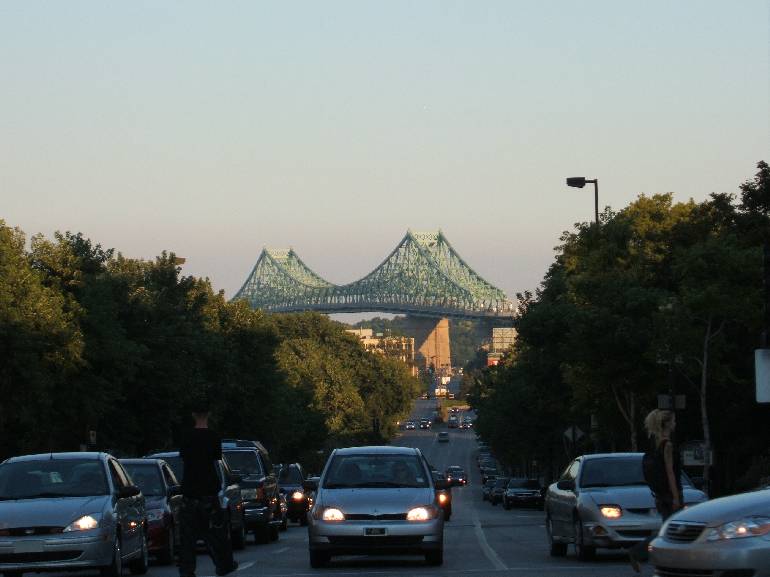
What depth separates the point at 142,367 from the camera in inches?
2400

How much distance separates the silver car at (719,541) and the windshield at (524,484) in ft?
184

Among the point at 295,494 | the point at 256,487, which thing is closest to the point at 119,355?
the point at 295,494

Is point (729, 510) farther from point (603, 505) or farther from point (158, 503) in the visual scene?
point (158, 503)

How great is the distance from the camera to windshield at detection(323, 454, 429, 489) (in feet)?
70.4

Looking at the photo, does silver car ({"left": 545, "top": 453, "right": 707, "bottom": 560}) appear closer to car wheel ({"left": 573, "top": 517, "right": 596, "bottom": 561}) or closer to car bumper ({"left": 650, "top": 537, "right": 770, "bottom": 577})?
car wheel ({"left": 573, "top": 517, "right": 596, "bottom": 561})

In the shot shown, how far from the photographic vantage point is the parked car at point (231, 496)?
2370 centimetres

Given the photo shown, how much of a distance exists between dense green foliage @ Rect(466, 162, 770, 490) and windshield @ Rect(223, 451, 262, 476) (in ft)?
40.9

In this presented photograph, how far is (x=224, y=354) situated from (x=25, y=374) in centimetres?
2960

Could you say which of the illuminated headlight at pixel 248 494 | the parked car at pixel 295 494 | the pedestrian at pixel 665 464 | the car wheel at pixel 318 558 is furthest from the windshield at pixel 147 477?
the parked car at pixel 295 494

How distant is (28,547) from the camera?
704 inches

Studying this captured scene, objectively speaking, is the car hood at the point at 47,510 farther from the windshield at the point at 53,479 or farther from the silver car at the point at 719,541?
the silver car at the point at 719,541

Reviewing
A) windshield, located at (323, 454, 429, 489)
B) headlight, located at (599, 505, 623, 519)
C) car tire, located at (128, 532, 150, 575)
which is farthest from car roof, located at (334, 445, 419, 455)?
car tire, located at (128, 532, 150, 575)

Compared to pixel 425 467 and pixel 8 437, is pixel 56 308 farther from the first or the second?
pixel 425 467

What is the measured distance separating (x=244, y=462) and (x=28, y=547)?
45.7ft
